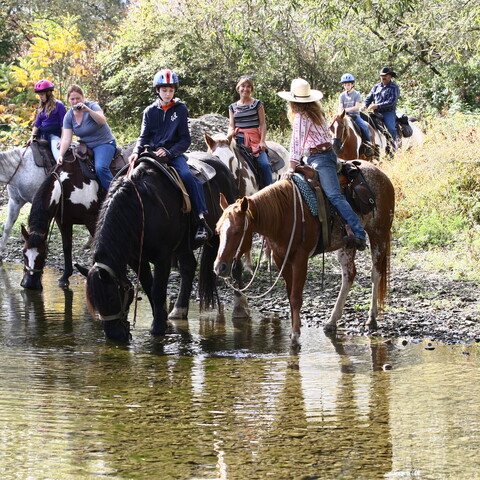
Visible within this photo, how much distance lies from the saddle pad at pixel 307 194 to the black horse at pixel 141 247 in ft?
4.47

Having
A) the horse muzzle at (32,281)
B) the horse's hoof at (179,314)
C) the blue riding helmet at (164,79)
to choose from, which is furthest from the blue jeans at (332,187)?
the horse muzzle at (32,281)

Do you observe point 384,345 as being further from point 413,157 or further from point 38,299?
point 413,157

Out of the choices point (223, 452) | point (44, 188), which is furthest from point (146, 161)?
point (223, 452)

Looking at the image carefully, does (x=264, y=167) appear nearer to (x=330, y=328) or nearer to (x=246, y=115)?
(x=246, y=115)

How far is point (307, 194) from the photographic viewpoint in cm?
798

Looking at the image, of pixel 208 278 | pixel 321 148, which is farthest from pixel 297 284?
pixel 208 278

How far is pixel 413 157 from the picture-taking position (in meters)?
14.7

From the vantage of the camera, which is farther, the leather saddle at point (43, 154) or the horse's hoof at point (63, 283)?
the leather saddle at point (43, 154)

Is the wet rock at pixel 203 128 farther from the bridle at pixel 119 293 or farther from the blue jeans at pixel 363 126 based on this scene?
the bridle at pixel 119 293

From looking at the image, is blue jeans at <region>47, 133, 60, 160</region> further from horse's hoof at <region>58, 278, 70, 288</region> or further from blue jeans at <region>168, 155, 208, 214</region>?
blue jeans at <region>168, 155, 208, 214</region>

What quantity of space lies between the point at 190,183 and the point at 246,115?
3.24 meters

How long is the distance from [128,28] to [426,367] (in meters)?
19.4

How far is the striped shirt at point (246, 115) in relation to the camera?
38.0 feet

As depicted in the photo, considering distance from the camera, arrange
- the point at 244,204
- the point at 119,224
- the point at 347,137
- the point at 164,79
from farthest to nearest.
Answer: the point at 347,137 → the point at 164,79 → the point at 119,224 → the point at 244,204
